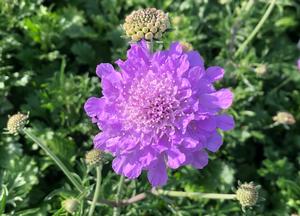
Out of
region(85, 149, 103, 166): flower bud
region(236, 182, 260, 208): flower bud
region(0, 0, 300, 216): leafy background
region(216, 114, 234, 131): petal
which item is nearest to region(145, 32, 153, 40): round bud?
region(216, 114, 234, 131): petal

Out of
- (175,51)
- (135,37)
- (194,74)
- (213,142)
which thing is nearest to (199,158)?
(213,142)

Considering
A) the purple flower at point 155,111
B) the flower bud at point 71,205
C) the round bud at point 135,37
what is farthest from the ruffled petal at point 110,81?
the flower bud at point 71,205

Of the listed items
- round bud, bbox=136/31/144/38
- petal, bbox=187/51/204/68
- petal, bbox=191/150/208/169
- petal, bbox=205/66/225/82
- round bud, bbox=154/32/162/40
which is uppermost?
round bud, bbox=136/31/144/38

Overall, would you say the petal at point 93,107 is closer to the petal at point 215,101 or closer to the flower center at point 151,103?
the flower center at point 151,103

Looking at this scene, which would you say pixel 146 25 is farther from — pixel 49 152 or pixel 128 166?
pixel 49 152

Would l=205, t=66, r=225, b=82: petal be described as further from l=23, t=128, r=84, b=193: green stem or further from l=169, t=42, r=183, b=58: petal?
l=23, t=128, r=84, b=193: green stem

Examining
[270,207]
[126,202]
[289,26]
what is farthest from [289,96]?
[126,202]
